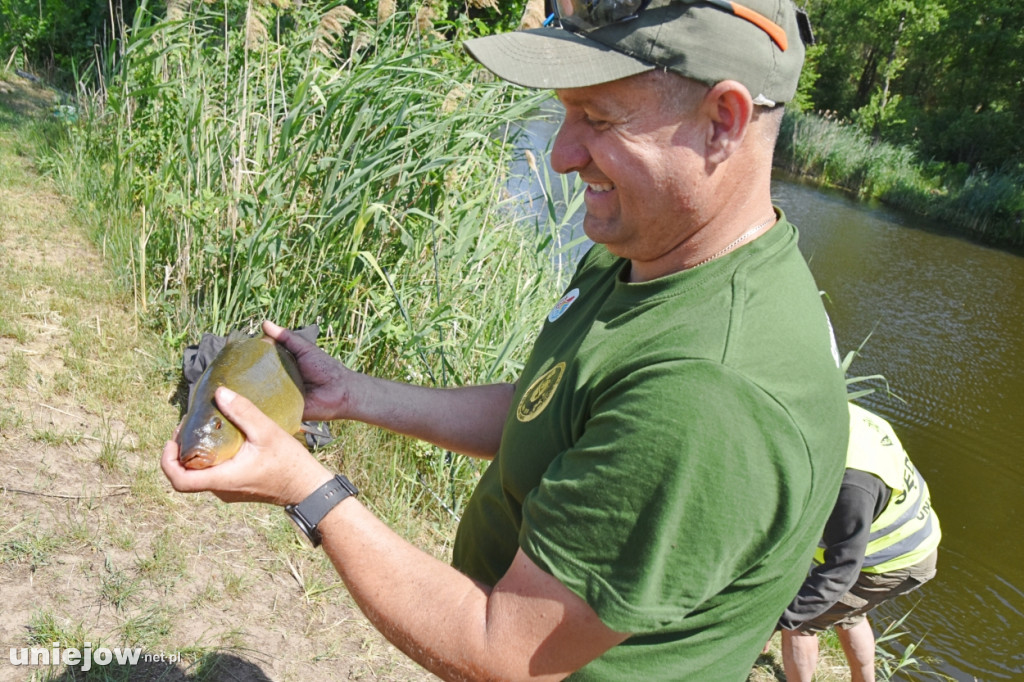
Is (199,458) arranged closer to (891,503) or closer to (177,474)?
(177,474)

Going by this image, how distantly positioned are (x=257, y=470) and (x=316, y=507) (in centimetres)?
13

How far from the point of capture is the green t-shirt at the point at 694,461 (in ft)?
3.88

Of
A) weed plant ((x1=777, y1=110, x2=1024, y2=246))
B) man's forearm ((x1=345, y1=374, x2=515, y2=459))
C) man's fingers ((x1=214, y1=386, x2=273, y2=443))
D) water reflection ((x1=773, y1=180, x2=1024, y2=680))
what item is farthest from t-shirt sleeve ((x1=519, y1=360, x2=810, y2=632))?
weed plant ((x1=777, y1=110, x2=1024, y2=246))

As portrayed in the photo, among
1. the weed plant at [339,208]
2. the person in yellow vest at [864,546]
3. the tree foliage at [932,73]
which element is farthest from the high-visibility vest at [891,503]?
the tree foliage at [932,73]

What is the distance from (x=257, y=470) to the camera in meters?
1.53

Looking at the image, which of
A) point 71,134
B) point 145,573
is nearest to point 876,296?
point 71,134

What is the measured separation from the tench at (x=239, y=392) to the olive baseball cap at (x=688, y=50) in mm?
864

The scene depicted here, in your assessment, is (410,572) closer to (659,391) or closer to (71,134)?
(659,391)

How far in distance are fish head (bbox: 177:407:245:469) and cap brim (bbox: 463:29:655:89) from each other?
2.74 feet

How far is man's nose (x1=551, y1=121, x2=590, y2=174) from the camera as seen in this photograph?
154 centimetres

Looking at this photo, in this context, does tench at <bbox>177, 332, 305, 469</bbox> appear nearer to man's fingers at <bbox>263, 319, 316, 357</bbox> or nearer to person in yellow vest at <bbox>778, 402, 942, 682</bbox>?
man's fingers at <bbox>263, 319, 316, 357</bbox>

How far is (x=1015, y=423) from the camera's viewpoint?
10.2 m

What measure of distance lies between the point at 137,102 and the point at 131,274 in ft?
3.55

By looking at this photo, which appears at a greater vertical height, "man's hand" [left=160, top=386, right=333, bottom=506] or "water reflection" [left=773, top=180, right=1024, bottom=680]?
"man's hand" [left=160, top=386, right=333, bottom=506]
